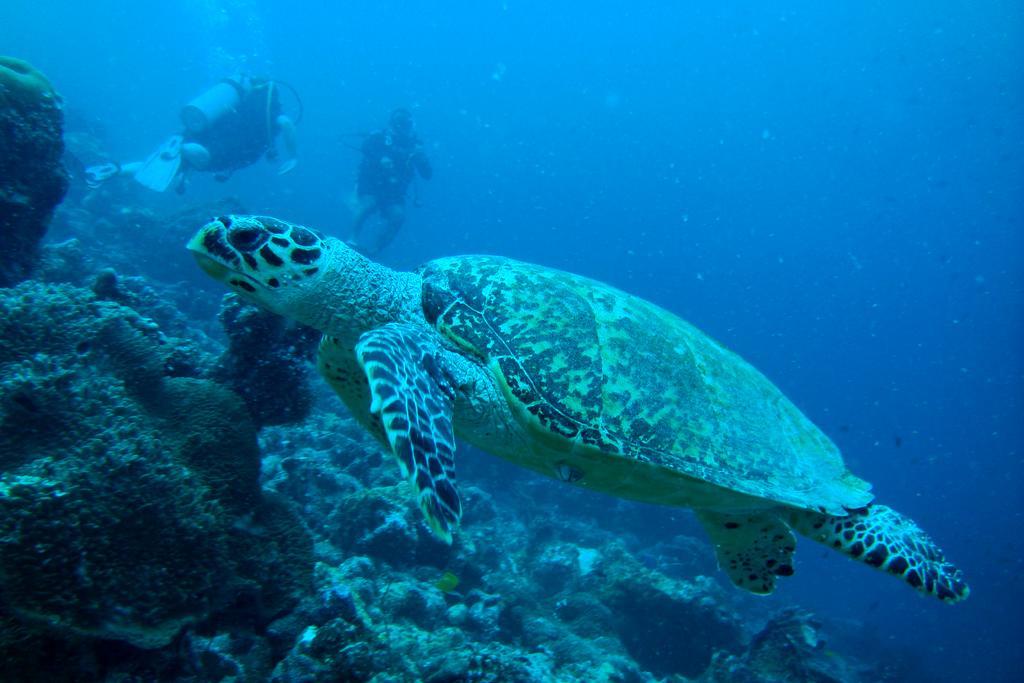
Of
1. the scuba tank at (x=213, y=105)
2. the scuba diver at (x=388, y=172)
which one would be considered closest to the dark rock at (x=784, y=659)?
the scuba diver at (x=388, y=172)

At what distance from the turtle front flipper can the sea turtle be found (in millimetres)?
16

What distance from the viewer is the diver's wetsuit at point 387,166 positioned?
15.4 metres

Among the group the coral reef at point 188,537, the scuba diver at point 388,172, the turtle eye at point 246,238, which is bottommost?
the coral reef at point 188,537

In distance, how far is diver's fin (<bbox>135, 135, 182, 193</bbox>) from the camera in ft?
36.8

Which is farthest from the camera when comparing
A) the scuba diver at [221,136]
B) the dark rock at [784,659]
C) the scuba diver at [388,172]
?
the scuba diver at [388,172]

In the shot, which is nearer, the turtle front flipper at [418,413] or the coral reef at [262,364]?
the turtle front flipper at [418,413]

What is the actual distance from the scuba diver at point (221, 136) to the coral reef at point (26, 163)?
280 inches

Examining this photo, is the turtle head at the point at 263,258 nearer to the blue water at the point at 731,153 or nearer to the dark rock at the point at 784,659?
the dark rock at the point at 784,659

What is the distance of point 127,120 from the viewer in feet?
199

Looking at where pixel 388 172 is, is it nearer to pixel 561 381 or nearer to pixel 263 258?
pixel 263 258

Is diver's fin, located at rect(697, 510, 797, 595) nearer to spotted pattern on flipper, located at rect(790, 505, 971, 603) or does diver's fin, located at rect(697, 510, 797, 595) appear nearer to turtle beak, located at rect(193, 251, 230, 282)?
spotted pattern on flipper, located at rect(790, 505, 971, 603)

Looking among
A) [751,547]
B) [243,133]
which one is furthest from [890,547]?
[243,133]

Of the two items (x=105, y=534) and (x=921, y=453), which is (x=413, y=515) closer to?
(x=105, y=534)

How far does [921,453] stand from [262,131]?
3073 inches
